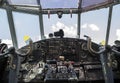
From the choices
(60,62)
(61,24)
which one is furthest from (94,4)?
(60,62)

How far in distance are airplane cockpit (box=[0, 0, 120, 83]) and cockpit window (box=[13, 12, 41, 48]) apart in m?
0.26

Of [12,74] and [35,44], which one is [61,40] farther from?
[12,74]

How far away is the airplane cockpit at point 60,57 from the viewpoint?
5.24 m

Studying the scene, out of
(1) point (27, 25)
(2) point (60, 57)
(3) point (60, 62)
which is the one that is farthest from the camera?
(1) point (27, 25)

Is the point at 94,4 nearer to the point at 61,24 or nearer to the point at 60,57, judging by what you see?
the point at 61,24

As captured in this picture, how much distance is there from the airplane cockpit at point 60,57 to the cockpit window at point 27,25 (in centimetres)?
26

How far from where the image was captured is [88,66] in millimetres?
5949

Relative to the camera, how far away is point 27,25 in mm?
8250

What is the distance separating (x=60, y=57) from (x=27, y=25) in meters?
2.34

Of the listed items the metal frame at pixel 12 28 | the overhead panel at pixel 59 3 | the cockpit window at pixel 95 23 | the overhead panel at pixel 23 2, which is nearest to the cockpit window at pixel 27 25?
the metal frame at pixel 12 28

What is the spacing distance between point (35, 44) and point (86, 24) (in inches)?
83.3

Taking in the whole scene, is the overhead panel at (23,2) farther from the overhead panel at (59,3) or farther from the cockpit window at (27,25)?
the cockpit window at (27,25)

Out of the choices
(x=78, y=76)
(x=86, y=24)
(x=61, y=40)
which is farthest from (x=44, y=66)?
(x=86, y=24)

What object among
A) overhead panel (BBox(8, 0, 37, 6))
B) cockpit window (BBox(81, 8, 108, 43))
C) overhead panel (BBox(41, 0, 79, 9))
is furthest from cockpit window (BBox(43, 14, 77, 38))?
overhead panel (BBox(8, 0, 37, 6))
